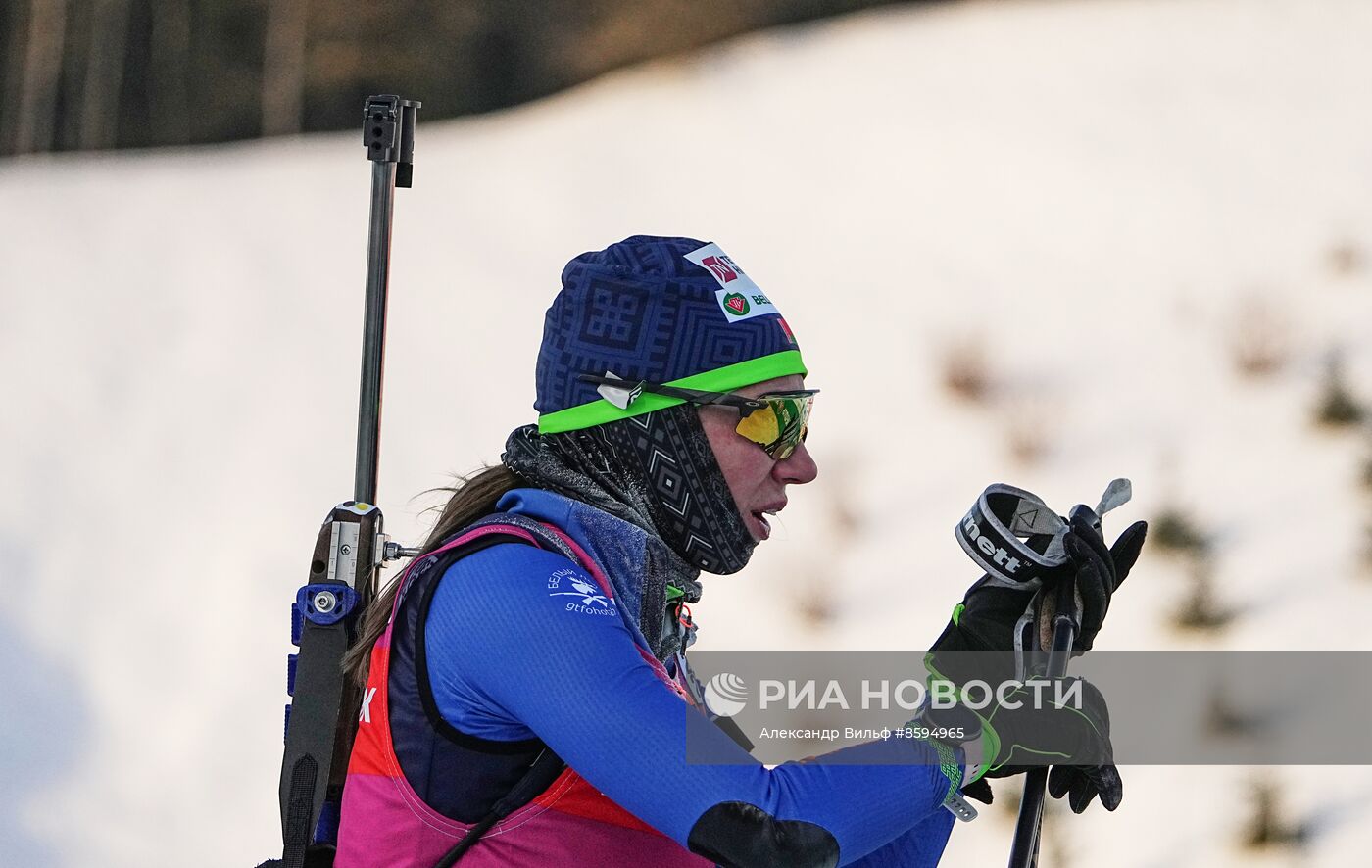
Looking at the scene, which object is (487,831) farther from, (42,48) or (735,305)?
(42,48)

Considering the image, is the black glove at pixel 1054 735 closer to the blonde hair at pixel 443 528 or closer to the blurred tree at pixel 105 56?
the blonde hair at pixel 443 528

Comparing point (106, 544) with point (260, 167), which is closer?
point (106, 544)

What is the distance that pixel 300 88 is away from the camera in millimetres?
5312

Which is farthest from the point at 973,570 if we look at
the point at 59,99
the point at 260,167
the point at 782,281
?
the point at 59,99

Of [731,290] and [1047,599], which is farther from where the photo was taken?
[731,290]

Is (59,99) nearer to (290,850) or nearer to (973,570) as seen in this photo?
(973,570)

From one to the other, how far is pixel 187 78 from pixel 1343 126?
4.36m

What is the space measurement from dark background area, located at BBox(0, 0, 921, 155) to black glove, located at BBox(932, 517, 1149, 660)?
13.1 feet

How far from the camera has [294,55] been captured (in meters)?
5.19

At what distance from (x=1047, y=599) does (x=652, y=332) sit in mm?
514

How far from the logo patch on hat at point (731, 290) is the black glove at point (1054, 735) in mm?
511

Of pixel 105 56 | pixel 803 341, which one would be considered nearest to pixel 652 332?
pixel 803 341

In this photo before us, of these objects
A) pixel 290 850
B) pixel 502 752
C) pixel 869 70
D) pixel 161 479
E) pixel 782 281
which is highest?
pixel 869 70

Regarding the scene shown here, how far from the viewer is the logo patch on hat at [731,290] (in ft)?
5.29
